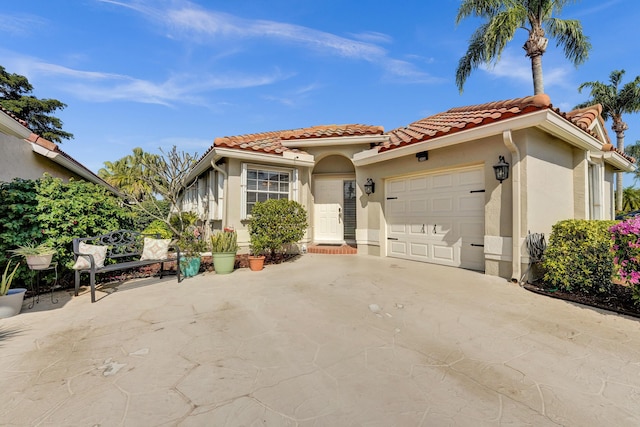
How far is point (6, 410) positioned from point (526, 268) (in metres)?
7.11

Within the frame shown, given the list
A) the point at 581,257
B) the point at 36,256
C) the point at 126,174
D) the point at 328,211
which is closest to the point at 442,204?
the point at 581,257

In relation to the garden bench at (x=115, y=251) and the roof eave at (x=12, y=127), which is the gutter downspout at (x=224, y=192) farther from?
the roof eave at (x=12, y=127)

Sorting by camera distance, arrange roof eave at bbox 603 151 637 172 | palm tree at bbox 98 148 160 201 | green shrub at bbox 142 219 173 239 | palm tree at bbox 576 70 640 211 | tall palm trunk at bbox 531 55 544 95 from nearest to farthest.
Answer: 1. roof eave at bbox 603 151 637 172
2. green shrub at bbox 142 219 173 239
3. tall palm trunk at bbox 531 55 544 95
4. palm tree at bbox 576 70 640 211
5. palm tree at bbox 98 148 160 201

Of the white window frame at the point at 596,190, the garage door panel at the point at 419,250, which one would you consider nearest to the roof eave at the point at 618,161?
the white window frame at the point at 596,190

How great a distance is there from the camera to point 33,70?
23.8 ft

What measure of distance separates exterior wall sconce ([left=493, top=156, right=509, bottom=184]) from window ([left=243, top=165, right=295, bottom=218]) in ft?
18.9

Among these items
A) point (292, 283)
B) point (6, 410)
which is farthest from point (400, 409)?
point (292, 283)

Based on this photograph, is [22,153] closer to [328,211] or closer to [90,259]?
[90,259]

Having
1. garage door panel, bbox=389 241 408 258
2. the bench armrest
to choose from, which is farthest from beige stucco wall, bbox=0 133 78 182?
garage door panel, bbox=389 241 408 258

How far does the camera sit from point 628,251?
3771 millimetres

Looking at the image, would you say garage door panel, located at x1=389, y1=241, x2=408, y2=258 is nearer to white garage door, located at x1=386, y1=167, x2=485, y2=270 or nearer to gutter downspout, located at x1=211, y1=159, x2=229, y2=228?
white garage door, located at x1=386, y1=167, x2=485, y2=270

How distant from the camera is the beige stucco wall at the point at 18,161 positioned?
19.5ft

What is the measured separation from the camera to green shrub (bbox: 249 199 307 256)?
6.80 m

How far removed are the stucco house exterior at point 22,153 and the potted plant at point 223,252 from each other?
4.85 m
